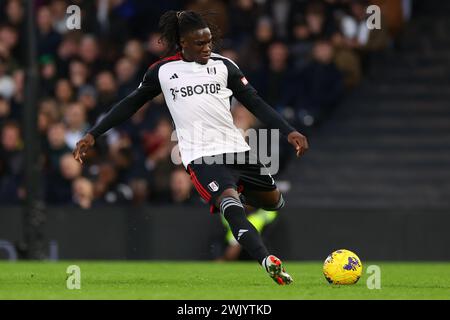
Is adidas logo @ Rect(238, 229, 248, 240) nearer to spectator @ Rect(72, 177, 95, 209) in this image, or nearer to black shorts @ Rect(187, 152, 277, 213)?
black shorts @ Rect(187, 152, 277, 213)

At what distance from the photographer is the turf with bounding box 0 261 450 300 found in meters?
8.70

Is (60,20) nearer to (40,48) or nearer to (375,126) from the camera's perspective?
(40,48)

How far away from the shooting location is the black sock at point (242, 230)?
927 cm

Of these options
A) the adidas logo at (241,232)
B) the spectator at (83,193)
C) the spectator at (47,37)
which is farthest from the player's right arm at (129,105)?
the spectator at (47,37)

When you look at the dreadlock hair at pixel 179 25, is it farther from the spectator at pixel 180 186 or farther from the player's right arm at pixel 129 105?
the spectator at pixel 180 186

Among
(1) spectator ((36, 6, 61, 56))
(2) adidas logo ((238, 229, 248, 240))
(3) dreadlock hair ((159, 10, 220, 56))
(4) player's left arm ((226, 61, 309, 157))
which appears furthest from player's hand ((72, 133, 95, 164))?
(1) spectator ((36, 6, 61, 56))

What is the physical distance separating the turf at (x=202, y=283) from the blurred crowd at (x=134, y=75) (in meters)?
2.91

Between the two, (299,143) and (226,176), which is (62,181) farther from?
(299,143)

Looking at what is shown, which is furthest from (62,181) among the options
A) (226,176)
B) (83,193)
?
(226,176)

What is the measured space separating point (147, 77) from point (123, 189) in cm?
590

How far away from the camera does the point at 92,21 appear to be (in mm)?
18609
